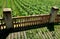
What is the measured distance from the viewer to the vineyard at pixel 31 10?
8.98m

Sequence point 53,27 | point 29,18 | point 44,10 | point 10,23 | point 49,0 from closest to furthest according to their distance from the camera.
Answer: point 10,23 < point 29,18 < point 53,27 < point 44,10 < point 49,0

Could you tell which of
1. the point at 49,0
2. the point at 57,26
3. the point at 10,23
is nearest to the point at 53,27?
the point at 57,26

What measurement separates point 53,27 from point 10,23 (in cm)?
381

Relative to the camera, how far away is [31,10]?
12.1m

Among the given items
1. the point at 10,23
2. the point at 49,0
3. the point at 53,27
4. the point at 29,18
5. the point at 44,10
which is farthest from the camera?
the point at 49,0

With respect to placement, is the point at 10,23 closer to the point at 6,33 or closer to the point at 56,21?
the point at 6,33

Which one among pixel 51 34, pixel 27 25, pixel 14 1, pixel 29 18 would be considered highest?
pixel 14 1

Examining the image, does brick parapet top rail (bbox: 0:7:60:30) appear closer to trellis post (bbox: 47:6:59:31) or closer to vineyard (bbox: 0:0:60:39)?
trellis post (bbox: 47:6:59:31)

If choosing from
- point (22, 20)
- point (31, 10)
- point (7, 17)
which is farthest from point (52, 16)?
point (7, 17)

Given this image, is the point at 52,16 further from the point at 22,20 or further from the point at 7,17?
Answer: the point at 7,17

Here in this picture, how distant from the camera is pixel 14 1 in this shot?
13297 mm

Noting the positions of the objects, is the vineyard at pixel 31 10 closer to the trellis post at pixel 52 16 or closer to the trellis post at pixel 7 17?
the trellis post at pixel 52 16

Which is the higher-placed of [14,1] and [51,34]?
[14,1]

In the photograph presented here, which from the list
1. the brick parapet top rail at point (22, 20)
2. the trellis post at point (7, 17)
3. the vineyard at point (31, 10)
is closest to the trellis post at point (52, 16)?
the brick parapet top rail at point (22, 20)
